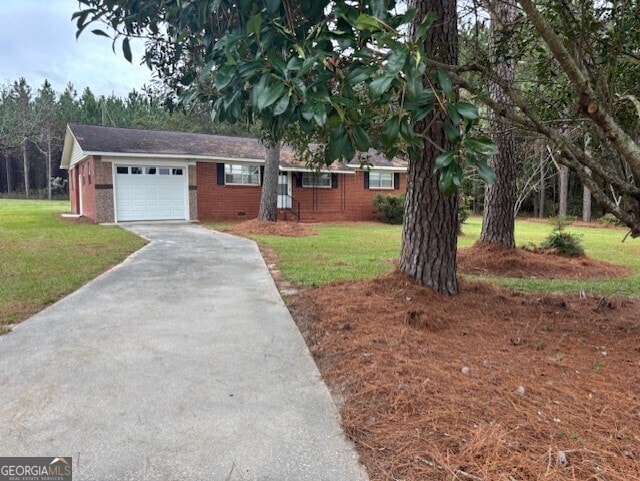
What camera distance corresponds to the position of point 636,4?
3.78m

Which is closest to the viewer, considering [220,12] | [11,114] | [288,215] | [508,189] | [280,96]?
[280,96]

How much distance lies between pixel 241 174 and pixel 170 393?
16.9 meters

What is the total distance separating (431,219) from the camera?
5094 mm

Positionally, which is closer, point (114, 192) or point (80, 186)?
point (114, 192)

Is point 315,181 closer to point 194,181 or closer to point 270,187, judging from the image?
point 270,187

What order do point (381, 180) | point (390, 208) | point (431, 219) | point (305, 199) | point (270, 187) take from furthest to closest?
point (381, 180), point (305, 199), point (390, 208), point (270, 187), point (431, 219)

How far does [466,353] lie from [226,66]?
9.11 feet

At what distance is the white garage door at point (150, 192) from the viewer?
16.8 metres

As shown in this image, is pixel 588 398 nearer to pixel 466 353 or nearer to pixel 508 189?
pixel 466 353

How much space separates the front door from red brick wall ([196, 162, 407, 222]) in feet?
0.96

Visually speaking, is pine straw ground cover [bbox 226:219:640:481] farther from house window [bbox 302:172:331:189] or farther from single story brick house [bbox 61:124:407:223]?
house window [bbox 302:172:331:189]

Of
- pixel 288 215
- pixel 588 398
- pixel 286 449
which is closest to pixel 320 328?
pixel 286 449

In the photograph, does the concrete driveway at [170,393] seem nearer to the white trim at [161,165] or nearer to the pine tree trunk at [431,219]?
the pine tree trunk at [431,219]

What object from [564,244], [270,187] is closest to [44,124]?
[270,187]
